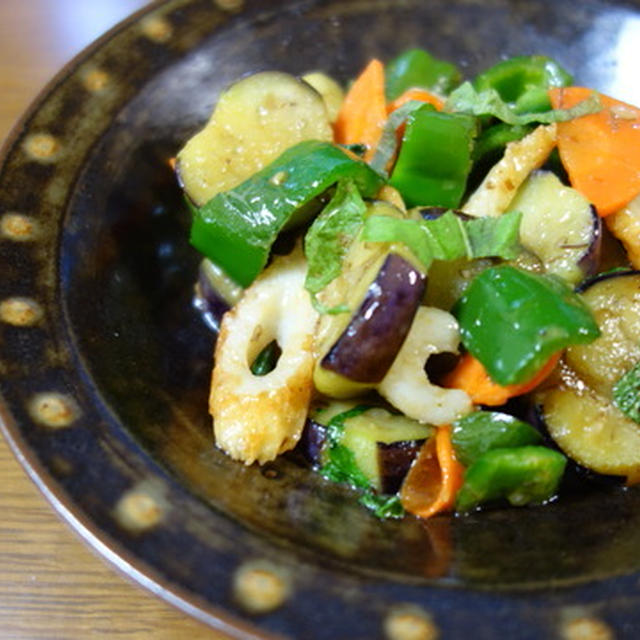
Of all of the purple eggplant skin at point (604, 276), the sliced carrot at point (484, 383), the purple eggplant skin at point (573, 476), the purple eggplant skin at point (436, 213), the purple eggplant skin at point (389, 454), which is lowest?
the purple eggplant skin at point (573, 476)

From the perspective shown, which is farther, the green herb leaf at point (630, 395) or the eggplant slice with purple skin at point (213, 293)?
the eggplant slice with purple skin at point (213, 293)

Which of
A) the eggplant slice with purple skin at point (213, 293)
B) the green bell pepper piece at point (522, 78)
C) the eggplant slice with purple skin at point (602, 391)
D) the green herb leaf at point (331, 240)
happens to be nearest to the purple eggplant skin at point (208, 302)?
the eggplant slice with purple skin at point (213, 293)

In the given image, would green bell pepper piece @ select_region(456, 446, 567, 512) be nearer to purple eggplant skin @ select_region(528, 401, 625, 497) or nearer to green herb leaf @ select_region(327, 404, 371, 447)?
purple eggplant skin @ select_region(528, 401, 625, 497)

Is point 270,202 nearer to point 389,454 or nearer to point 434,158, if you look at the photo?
point 434,158

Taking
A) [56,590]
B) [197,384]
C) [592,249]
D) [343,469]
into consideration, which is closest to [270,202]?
[197,384]

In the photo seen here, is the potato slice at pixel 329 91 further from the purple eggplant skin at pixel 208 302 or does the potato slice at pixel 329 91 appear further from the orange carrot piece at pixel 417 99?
the purple eggplant skin at pixel 208 302

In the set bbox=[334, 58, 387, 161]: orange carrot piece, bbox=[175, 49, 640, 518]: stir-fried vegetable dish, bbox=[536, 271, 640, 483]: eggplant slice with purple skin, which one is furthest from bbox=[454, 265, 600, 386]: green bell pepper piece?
bbox=[334, 58, 387, 161]: orange carrot piece
